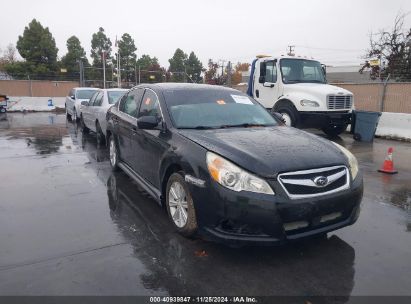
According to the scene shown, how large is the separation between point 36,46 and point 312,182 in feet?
147

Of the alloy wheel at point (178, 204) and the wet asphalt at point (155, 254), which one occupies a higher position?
the alloy wheel at point (178, 204)

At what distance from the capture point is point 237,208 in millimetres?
3254

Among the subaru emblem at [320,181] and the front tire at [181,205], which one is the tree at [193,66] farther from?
the subaru emblem at [320,181]

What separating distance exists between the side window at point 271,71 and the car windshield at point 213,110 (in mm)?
6601

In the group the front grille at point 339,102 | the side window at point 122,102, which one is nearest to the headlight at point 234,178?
the side window at point 122,102

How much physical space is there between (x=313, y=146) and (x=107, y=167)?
468 centimetres

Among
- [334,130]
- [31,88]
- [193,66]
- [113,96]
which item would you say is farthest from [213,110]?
[193,66]

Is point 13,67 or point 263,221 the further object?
point 13,67

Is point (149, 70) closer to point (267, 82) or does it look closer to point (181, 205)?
point (267, 82)

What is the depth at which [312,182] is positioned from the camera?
3379 millimetres

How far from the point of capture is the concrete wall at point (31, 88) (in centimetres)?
2389

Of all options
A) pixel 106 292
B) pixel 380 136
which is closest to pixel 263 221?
pixel 106 292

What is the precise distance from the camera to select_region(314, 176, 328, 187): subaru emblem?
3.39 metres

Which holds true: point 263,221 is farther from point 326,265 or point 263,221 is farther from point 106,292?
point 106,292
